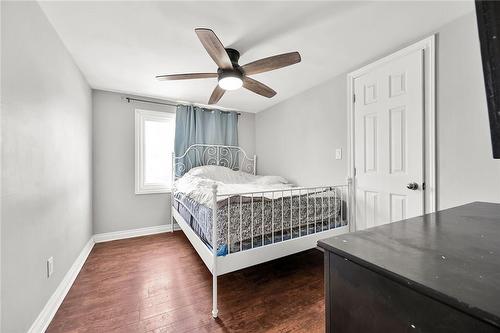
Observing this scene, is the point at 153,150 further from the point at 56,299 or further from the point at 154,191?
the point at 56,299

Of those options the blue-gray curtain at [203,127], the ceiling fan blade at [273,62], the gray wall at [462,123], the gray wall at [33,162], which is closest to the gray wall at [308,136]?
the blue-gray curtain at [203,127]

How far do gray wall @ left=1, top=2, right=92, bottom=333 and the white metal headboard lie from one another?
1514 millimetres

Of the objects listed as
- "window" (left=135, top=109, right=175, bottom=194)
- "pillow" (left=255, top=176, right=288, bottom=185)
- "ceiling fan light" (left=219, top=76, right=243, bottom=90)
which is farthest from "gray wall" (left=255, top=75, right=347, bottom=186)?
"window" (left=135, top=109, right=175, bottom=194)

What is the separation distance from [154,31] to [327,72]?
186cm

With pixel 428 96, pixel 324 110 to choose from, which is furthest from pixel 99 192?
pixel 428 96

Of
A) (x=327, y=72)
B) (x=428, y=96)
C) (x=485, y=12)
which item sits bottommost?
(x=485, y=12)

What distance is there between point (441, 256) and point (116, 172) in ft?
11.9

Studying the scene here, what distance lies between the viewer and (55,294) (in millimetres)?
1646

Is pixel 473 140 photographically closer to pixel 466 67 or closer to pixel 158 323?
pixel 466 67

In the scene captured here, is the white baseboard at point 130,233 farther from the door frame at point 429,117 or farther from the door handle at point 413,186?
the door frame at point 429,117

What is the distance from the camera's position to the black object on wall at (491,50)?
40cm

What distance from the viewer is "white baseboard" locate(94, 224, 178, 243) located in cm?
302

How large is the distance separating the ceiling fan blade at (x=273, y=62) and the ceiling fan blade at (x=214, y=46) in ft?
0.60

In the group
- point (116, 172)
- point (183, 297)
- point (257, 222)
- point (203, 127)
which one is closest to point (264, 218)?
point (257, 222)
